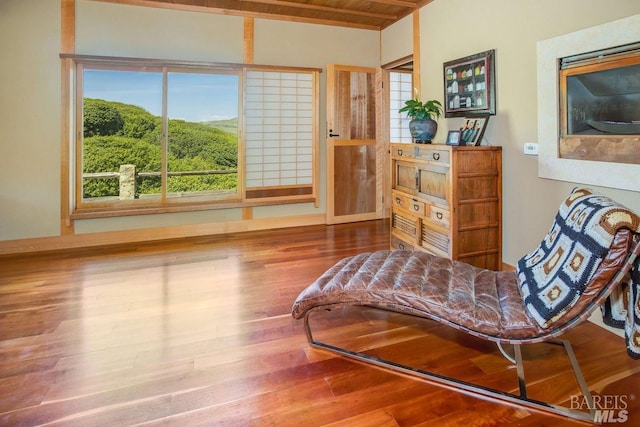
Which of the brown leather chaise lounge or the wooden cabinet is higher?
the wooden cabinet

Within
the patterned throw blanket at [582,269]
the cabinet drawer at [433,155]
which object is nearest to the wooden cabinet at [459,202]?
the cabinet drawer at [433,155]

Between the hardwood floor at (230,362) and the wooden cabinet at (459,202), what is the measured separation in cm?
92

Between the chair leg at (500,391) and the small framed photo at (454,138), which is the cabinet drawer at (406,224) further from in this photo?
the chair leg at (500,391)

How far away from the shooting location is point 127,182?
4.77 m

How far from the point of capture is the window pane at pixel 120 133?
4.42 meters

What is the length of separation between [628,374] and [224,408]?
6.46 ft

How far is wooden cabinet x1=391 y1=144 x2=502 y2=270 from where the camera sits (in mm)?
2959

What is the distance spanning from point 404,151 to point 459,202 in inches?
34.6

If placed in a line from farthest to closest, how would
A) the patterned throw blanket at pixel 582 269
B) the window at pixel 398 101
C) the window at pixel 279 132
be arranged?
1. the window at pixel 398 101
2. the window at pixel 279 132
3. the patterned throw blanket at pixel 582 269

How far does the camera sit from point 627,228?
1.46 m

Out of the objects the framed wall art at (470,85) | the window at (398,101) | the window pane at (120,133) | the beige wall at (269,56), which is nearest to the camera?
the beige wall at (269,56)

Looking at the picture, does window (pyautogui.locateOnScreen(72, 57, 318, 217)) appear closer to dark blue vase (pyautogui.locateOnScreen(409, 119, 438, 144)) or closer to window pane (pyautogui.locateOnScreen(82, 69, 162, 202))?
window pane (pyautogui.locateOnScreen(82, 69, 162, 202))

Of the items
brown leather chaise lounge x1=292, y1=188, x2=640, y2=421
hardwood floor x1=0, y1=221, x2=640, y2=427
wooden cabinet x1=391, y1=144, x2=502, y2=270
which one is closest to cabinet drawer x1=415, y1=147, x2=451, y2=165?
wooden cabinet x1=391, y1=144, x2=502, y2=270

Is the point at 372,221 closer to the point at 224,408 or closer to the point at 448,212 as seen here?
Answer: the point at 448,212
